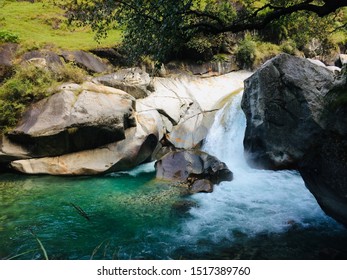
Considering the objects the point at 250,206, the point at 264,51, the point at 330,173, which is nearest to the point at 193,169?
the point at 250,206

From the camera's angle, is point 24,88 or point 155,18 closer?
point 155,18

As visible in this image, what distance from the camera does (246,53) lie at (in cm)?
2556

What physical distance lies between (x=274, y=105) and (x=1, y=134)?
12.2m

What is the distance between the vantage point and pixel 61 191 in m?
13.1

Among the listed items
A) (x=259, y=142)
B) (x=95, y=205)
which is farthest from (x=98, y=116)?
(x=259, y=142)

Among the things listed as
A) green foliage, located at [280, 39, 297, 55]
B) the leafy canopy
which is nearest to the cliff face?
the leafy canopy

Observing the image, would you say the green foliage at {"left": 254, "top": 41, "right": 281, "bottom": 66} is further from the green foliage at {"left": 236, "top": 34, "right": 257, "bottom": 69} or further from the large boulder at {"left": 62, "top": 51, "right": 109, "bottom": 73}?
the large boulder at {"left": 62, "top": 51, "right": 109, "bottom": 73}

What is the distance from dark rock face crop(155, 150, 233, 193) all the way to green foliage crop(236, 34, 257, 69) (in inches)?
525

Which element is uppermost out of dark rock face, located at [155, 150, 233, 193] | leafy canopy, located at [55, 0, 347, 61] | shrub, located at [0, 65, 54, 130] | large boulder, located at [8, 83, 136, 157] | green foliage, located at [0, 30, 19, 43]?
leafy canopy, located at [55, 0, 347, 61]

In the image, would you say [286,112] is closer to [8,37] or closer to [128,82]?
[128,82]

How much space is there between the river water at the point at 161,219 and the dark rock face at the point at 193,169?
49cm

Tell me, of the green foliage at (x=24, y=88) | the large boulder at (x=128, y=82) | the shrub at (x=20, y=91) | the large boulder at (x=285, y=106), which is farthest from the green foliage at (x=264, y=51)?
the shrub at (x=20, y=91)

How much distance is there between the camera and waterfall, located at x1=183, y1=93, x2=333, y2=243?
31.1 feet

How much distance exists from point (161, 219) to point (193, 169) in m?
4.43
